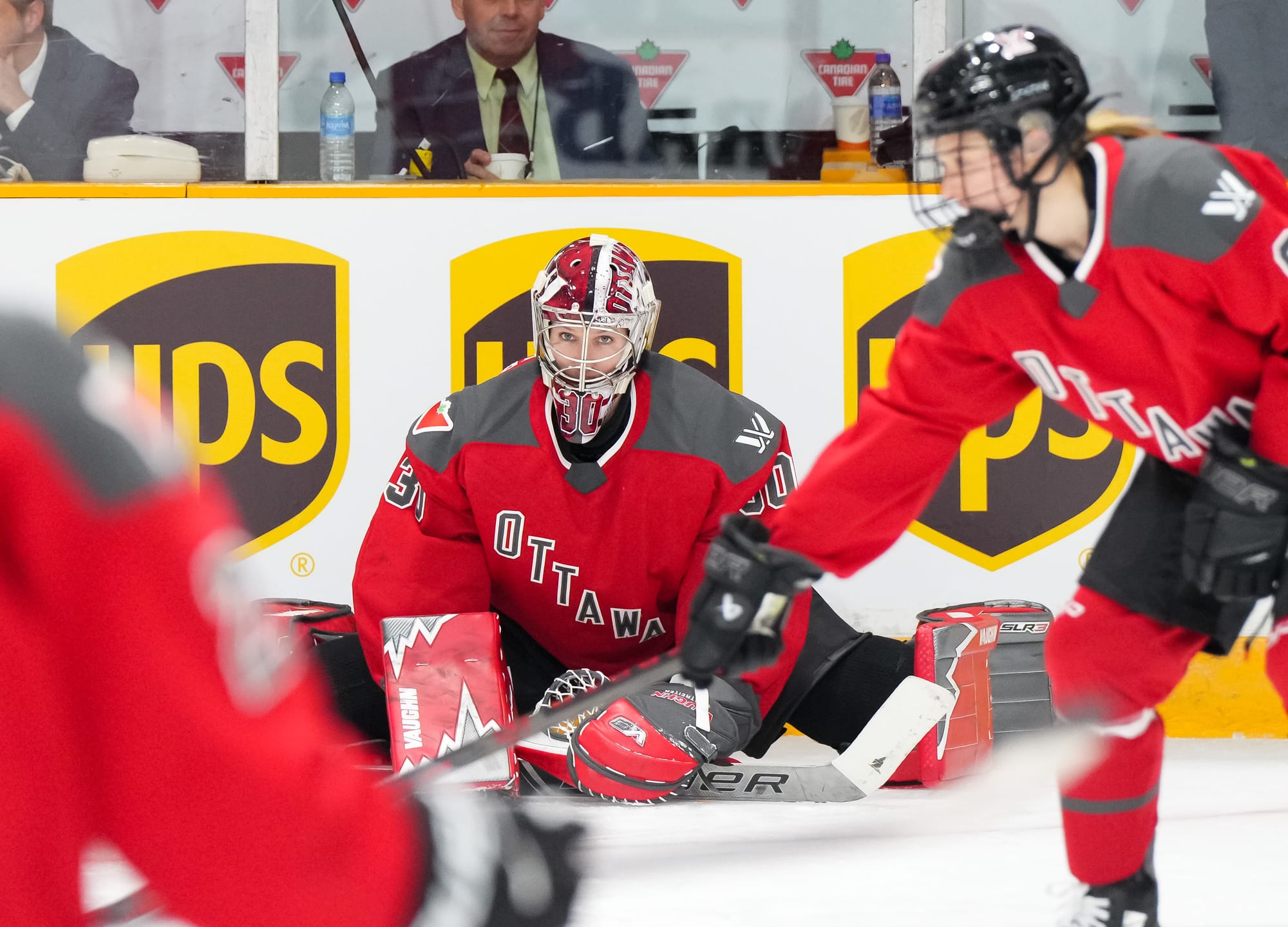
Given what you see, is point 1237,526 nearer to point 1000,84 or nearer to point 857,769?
point 1000,84

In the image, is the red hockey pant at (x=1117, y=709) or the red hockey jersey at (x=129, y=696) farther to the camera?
the red hockey pant at (x=1117, y=709)

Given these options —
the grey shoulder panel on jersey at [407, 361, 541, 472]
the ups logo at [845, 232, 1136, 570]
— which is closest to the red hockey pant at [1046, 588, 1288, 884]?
the grey shoulder panel on jersey at [407, 361, 541, 472]

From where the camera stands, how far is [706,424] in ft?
9.25

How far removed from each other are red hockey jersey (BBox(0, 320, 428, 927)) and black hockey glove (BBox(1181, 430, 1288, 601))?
129 cm

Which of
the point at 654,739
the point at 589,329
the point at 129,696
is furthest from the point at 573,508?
the point at 129,696

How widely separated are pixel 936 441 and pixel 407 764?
1255 mm

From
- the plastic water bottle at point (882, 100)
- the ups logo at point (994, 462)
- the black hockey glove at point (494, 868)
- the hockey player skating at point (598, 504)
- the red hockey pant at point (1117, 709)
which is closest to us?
the black hockey glove at point (494, 868)

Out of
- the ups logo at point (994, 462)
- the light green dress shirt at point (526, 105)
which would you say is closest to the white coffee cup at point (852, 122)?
the ups logo at point (994, 462)

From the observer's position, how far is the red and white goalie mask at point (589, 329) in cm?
268

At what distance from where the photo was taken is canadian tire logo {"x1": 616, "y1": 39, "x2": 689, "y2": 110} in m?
3.46

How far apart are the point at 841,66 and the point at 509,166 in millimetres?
862

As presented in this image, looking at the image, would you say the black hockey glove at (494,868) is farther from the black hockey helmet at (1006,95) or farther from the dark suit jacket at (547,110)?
the dark suit jacket at (547,110)

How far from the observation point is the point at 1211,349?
1.66 metres

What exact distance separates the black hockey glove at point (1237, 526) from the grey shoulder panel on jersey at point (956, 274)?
339 mm
